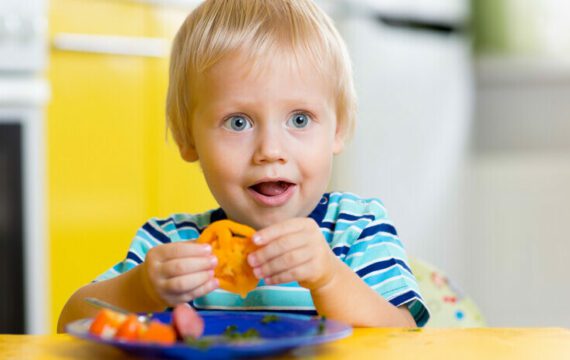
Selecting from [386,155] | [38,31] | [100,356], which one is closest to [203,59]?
[100,356]

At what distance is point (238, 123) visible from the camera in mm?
1098

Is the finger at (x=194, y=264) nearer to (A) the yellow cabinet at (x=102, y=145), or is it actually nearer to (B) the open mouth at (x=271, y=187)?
(B) the open mouth at (x=271, y=187)

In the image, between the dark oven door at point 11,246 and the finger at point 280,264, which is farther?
the dark oven door at point 11,246

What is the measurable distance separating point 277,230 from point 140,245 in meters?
0.39

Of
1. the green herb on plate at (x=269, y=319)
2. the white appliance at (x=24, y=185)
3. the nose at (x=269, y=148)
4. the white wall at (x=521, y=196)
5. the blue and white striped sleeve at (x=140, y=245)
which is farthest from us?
the white wall at (x=521, y=196)

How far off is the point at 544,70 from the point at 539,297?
834mm

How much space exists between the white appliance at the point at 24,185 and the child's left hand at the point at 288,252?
4.64 ft

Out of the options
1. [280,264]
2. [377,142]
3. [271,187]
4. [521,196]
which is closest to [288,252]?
[280,264]

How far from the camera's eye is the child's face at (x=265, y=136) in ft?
3.53

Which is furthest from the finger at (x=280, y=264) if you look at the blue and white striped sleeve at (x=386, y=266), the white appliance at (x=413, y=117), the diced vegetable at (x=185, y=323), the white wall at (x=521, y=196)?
the white wall at (x=521, y=196)

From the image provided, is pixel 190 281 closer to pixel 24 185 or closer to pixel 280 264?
pixel 280 264

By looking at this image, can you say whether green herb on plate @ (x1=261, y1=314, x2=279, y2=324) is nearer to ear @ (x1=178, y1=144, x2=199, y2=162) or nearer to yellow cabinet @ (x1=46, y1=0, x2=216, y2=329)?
ear @ (x1=178, y1=144, x2=199, y2=162)

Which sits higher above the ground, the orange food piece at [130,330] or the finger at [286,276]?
the finger at [286,276]

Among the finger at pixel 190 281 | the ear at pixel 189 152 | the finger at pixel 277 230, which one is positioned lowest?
the finger at pixel 190 281
